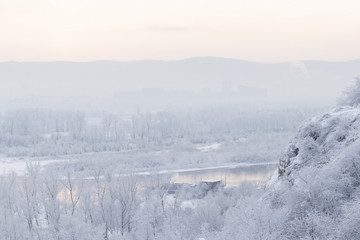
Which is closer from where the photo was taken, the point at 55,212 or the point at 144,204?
the point at 55,212

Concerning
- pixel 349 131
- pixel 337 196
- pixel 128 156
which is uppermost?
pixel 349 131

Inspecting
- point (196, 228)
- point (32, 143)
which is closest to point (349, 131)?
point (196, 228)

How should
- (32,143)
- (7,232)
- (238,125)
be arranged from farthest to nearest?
(238,125) < (32,143) < (7,232)

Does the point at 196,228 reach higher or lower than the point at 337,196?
lower

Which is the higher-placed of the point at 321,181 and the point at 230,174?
the point at 321,181

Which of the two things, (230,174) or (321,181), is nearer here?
(321,181)

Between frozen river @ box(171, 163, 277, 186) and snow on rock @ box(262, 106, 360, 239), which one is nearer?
snow on rock @ box(262, 106, 360, 239)

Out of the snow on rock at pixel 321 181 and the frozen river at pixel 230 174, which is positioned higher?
the snow on rock at pixel 321 181

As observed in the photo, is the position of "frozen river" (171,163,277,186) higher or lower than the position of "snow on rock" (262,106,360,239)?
lower

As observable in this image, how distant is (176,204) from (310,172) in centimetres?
1205

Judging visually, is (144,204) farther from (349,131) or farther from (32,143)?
(32,143)

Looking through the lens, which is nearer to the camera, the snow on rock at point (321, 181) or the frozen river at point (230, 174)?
the snow on rock at point (321, 181)

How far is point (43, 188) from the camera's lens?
2948 cm

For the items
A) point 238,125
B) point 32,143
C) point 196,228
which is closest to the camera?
point 196,228
